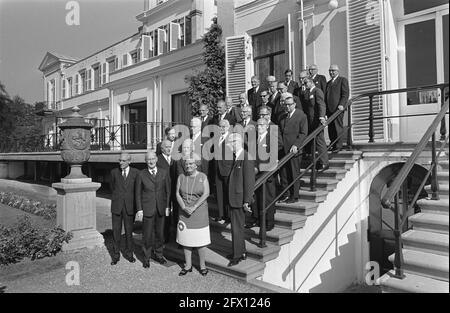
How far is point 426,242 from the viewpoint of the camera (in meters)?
3.81

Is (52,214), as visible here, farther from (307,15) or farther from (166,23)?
(166,23)

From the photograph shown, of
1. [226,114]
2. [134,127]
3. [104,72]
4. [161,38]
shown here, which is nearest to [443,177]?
[226,114]

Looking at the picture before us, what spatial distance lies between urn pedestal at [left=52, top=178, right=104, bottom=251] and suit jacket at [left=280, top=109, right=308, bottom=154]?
3.49m

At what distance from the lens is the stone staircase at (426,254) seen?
3.43 meters

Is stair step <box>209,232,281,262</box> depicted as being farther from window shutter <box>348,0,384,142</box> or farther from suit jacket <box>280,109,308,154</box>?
window shutter <box>348,0,384,142</box>

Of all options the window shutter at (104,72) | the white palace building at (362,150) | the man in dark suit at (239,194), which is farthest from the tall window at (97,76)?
the man in dark suit at (239,194)

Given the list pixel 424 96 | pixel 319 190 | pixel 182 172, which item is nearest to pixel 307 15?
pixel 424 96

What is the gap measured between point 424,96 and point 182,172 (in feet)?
15.4

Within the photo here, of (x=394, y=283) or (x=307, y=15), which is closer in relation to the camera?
(x=394, y=283)

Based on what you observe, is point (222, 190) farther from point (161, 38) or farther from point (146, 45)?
point (146, 45)

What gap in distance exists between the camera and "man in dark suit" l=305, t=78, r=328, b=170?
606 centimetres

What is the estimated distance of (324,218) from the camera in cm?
589

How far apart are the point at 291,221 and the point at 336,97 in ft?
8.51
